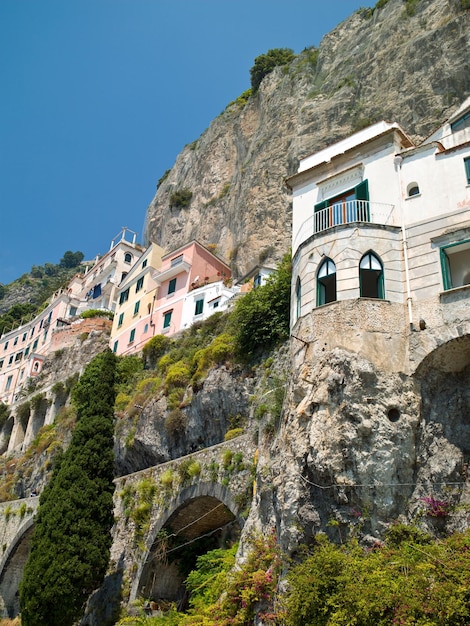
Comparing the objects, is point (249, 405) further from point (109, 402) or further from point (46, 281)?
point (46, 281)

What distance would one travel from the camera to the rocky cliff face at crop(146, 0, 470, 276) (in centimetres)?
3416

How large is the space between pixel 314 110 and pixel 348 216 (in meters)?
26.2

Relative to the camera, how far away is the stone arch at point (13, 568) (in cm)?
3008

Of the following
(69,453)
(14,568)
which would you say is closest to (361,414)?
(69,453)

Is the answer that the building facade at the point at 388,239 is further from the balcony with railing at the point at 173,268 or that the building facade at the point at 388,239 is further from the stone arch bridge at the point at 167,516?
the balcony with railing at the point at 173,268

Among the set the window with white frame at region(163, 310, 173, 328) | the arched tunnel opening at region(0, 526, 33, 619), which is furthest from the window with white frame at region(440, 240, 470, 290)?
the window with white frame at region(163, 310, 173, 328)

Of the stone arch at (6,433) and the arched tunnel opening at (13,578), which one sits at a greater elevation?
the stone arch at (6,433)

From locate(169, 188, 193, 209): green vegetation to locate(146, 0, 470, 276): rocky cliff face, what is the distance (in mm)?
485

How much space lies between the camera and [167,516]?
70.9 feet

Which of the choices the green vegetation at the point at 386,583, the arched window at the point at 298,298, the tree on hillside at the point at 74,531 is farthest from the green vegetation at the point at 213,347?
the green vegetation at the point at 386,583

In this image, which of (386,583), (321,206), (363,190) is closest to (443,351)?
(386,583)

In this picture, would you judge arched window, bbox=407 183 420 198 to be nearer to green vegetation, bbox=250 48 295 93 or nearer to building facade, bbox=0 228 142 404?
green vegetation, bbox=250 48 295 93

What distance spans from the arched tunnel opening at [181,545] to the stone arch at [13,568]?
11.0m

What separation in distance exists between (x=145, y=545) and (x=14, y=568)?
13.1m
